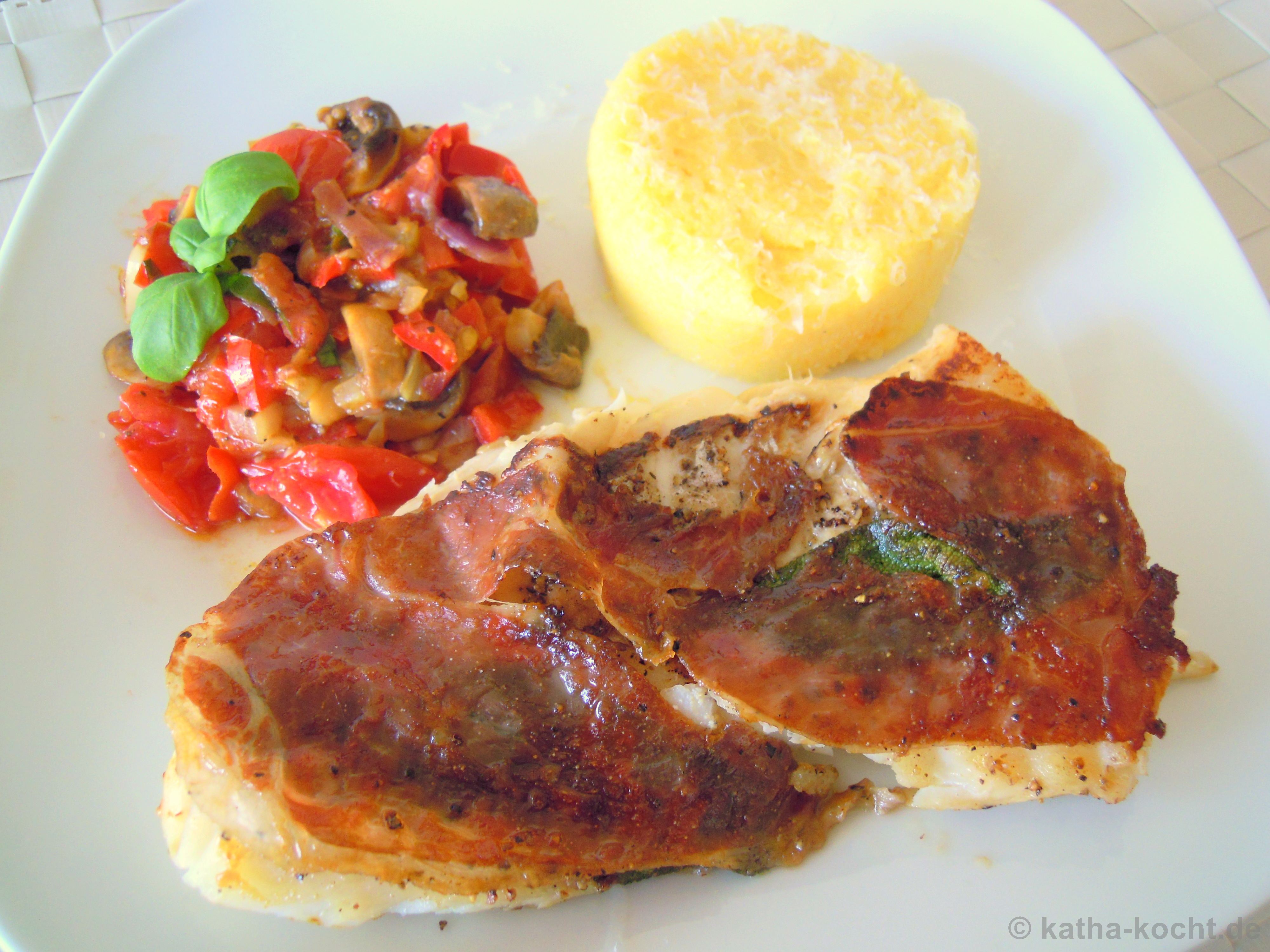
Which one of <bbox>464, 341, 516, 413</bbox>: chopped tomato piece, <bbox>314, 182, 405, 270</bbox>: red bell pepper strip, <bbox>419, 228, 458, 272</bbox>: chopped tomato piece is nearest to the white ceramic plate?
<bbox>464, 341, 516, 413</bbox>: chopped tomato piece

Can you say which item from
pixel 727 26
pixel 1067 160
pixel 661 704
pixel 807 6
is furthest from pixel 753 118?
pixel 661 704

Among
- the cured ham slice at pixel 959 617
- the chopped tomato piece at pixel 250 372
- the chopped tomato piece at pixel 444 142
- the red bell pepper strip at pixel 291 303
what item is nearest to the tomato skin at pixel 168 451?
the chopped tomato piece at pixel 250 372

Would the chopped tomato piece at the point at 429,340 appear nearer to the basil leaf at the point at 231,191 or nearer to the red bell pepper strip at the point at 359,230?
the red bell pepper strip at the point at 359,230

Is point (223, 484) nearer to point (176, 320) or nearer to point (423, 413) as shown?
point (176, 320)

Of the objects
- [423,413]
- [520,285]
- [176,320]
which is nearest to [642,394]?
[520,285]

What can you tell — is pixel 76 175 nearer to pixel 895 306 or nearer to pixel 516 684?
pixel 516 684

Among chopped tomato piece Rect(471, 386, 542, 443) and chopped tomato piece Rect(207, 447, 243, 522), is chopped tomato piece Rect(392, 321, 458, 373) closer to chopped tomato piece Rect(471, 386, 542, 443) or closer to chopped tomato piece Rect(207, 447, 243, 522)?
chopped tomato piece Rect(471, 386, 542, 443)

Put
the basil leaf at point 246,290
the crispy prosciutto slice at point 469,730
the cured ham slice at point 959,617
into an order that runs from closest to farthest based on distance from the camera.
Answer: the crispy prosciutto slice at point 469,730
the cured ham slice at point 959,617
the basil leaf at point 246,290
